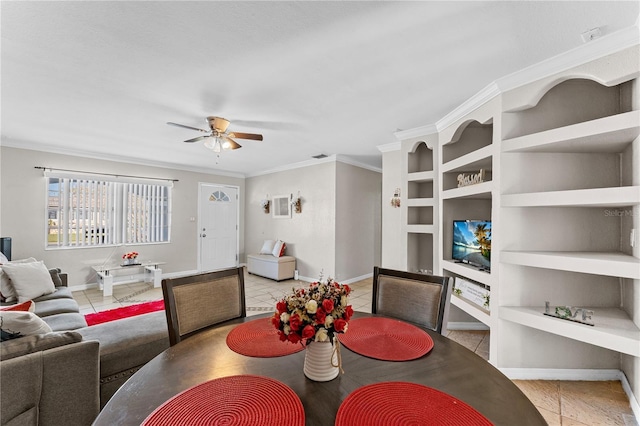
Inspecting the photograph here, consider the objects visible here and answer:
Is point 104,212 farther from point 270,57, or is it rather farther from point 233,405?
point 233,405

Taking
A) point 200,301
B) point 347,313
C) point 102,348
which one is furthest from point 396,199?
point 102,348

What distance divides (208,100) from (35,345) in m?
2.27

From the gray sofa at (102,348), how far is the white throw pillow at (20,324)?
0.10 metres

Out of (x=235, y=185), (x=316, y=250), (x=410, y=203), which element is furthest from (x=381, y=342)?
(x=235, y=185)

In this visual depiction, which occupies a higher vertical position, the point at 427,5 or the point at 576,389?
the point at 427,5

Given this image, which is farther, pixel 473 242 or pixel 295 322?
pixel 473 242

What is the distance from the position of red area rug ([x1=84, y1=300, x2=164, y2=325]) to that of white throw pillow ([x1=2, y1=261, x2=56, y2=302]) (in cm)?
57

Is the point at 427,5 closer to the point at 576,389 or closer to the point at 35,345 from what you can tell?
the point at 35,345

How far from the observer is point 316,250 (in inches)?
218

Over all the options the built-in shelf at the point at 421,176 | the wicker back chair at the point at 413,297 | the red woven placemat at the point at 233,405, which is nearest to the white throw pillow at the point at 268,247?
the built-in shelf at the point at 421,176

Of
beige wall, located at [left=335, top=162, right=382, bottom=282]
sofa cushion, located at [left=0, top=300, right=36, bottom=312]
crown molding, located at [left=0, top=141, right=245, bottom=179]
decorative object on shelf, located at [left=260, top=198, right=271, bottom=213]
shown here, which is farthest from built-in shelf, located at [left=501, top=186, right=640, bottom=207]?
crown molding, located at [left=0, top=141, right=245, bottom=179]

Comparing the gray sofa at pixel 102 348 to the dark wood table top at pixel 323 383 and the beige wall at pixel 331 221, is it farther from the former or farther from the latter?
the beige wall at pixel 331 221

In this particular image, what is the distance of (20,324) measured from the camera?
1.44 m

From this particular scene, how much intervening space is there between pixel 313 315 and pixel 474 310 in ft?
7.79
